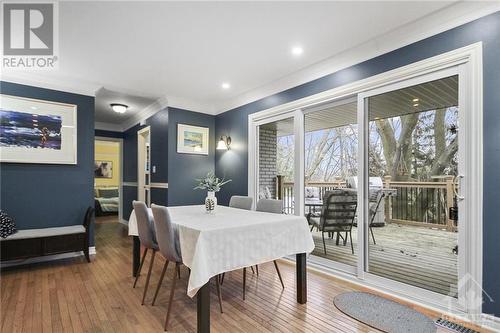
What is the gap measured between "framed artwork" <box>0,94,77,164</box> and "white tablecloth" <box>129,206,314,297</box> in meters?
2.62

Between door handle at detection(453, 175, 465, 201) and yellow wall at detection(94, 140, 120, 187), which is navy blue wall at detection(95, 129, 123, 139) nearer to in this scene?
yellow wall at detection(94, 140, 120, 187)

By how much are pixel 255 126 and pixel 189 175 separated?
1.57m

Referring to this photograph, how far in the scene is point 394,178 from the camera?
9.22 feet

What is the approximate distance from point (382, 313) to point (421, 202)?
113 cm

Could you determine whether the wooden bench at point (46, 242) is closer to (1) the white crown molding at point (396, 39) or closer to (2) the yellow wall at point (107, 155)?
(1) the white crown molding at point (396, 39)

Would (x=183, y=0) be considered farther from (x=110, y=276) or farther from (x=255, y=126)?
(x=110, y=276)

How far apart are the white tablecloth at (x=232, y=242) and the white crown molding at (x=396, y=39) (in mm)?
1923

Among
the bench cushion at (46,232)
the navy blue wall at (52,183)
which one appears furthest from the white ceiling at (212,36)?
the bench cushion at (46,232)

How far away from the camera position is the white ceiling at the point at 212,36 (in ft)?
7.38

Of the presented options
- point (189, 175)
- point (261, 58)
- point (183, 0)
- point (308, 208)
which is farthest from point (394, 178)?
point (189, 175)

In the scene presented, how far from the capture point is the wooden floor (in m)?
2.07

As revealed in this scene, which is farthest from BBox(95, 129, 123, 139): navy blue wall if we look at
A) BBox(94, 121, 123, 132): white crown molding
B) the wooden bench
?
the wooden bench

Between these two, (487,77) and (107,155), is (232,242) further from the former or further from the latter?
(107,155)

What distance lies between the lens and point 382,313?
7.29 feet
